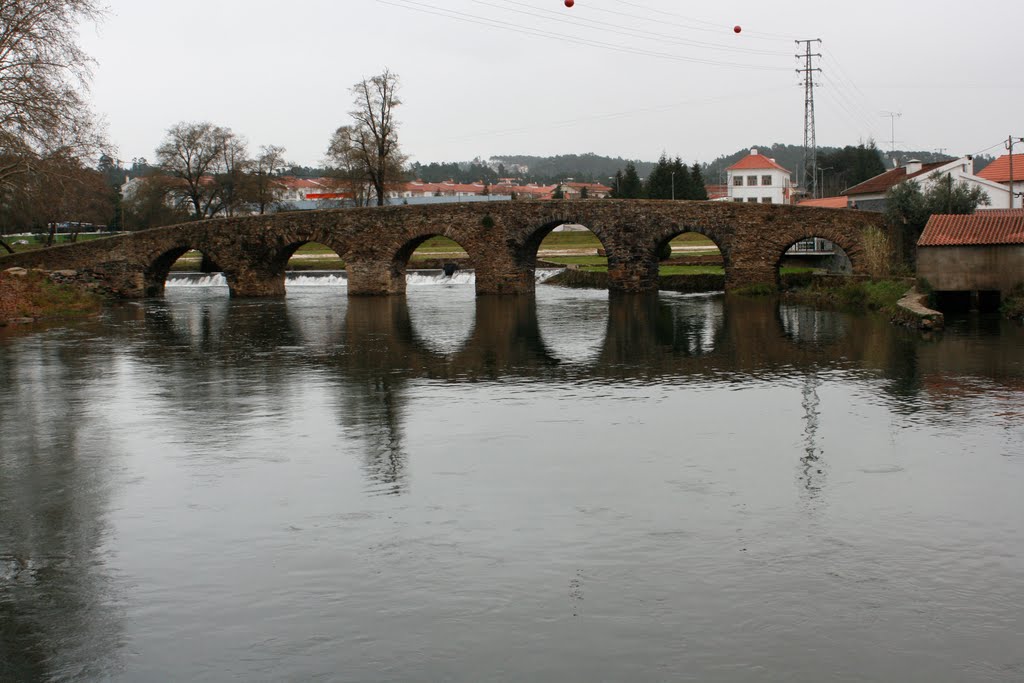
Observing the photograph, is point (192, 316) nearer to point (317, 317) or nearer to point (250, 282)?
point (317, 317)

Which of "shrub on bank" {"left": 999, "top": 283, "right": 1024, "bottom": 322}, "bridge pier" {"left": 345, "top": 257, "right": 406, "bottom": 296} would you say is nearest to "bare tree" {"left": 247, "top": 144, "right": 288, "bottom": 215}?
"bridge pier" {"left": 345, "top": 257, "right": 406, "bottom": 296}

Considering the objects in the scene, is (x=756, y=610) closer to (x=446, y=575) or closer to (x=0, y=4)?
(x=446, y=575)

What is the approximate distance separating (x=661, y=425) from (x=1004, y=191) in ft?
155

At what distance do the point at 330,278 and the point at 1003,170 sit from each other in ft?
127

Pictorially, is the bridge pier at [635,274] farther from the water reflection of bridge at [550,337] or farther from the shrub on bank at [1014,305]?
the shrub on bank at [1014,305]

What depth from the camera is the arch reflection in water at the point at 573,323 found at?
24.5 m

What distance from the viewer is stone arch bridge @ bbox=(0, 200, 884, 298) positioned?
144 ft

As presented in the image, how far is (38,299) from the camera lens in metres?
36.2

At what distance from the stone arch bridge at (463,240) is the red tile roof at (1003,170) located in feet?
65.1

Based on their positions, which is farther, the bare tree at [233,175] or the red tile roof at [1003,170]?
the bare tree at [233,175]

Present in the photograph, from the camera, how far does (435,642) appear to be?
778 centimetres

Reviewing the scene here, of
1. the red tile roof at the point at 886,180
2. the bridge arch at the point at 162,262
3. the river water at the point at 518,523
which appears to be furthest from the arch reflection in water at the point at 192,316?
the red tile roof at the point at 886,180

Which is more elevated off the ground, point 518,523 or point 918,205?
point 918,205

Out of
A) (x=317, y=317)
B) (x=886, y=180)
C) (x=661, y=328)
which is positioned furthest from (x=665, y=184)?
(x=661, y=328)
